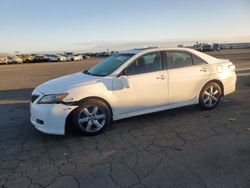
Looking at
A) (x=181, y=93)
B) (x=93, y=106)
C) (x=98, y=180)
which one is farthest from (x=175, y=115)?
(x=98, y=180)

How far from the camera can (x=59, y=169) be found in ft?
13.1

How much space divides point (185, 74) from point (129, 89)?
1.49 m

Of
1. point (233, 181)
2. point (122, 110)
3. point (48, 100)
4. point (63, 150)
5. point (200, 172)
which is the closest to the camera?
point (233, 181)

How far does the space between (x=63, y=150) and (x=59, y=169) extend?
0.73 m

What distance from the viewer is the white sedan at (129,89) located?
201 inches

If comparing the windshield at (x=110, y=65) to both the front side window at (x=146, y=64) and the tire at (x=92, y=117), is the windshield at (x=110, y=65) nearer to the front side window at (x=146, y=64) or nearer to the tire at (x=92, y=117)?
the front side window at (x=146, y=64)

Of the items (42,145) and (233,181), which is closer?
(233,181)

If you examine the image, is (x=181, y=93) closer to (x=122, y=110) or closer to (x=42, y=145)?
(x=122, y=110)

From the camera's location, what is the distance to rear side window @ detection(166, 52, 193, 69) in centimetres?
625

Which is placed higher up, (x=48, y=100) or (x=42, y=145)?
(x=48, y=100)

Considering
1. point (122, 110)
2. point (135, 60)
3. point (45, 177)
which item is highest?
point (135, 60)

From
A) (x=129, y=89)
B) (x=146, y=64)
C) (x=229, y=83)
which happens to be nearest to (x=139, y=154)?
(x=129, y=89)

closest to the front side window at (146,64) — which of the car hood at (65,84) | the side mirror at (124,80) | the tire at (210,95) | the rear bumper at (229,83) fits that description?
the side mirror at (124,80)

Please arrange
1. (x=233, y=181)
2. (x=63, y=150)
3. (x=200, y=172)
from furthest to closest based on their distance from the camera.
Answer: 1. (x=63, y=150)
2. (x=200, y=172)
3. (x=233, y=181)
